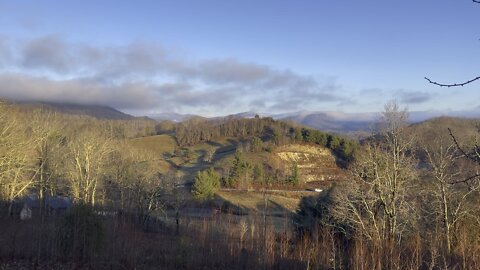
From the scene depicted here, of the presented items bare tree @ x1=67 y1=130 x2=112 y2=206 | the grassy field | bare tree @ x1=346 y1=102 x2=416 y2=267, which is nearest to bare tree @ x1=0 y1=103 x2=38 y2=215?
bare tree @ x1=67 y1=130 x2=112 y2=206

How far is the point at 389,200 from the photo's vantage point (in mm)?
18281

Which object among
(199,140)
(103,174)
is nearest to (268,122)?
(199,140)

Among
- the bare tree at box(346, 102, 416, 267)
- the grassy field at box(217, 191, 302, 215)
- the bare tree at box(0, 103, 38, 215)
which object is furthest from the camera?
the grassy field at box(217, 191, 302, 215)

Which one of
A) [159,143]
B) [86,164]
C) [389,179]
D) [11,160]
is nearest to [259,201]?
[86,164]

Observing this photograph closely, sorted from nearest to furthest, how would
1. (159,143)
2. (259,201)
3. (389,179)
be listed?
(389,179) < (259,201) < (159,143)

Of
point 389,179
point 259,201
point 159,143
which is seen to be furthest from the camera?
point 159,143

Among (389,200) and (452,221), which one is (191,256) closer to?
(389,200)

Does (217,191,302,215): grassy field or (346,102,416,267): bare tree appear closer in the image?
(346,102,416,267): bare tree

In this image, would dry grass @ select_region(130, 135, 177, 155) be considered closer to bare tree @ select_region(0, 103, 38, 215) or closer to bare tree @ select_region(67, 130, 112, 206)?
bare tree @ select_region(67, 130, 112, 206)

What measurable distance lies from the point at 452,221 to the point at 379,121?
17.9ft

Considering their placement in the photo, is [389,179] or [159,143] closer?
[389,179]

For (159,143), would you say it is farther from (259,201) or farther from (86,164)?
(86,164)

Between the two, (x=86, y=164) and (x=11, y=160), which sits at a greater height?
(x=11, y=160)

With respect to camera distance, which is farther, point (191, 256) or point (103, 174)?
point (103, 174)
